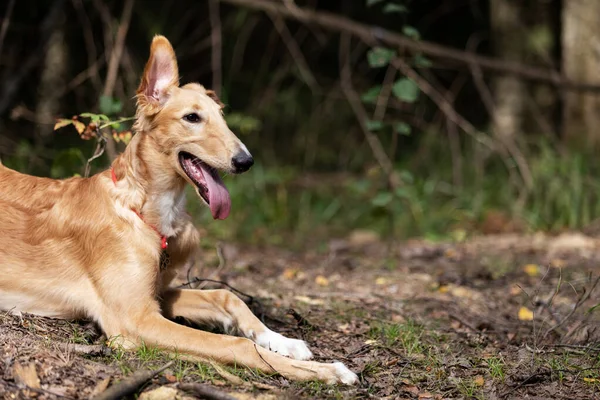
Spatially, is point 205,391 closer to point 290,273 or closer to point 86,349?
point 86,349

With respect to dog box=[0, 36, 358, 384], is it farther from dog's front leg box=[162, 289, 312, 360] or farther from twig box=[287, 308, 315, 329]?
twig box=[287, 308, 315, 329]

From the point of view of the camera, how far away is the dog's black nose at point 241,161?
368 cm

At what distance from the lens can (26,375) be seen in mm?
3100

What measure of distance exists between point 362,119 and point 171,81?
3.54 metres

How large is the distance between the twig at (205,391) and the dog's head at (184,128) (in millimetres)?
905

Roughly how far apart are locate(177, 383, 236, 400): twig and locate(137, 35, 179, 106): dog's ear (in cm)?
146

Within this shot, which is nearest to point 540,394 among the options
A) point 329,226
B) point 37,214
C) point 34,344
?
point 34,344

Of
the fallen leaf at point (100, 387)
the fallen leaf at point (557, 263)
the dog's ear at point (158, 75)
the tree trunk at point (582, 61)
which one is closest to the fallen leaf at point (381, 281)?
the fallen leaf at point (557, 263)

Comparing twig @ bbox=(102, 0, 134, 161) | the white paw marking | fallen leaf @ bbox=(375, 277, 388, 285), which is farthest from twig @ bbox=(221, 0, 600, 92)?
the white paw marking

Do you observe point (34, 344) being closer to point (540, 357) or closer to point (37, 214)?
point (37, 214)

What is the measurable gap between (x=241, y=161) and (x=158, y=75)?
661mm

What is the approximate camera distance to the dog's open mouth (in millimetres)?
3762

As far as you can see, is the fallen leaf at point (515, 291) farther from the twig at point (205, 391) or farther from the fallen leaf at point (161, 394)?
the fallen leaf at point (161, 394)

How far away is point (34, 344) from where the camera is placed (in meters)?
3.41
